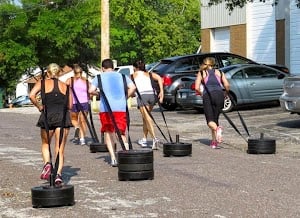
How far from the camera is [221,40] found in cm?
3859

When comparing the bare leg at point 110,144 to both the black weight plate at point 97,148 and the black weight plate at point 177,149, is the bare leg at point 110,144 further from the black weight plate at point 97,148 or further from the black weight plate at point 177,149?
the black weight plate at point 97,148

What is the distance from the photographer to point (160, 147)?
1338cm

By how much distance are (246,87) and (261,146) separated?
9490 millimetres

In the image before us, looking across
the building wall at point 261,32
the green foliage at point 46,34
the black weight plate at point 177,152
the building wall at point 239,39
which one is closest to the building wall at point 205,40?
the building wall at point 239,39

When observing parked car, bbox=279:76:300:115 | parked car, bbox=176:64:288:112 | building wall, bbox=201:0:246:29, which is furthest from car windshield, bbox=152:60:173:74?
building wall, bbox=201:0:246:29

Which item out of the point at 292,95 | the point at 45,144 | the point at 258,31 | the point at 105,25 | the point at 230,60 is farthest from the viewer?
the point at 258,31

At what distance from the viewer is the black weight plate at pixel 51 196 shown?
7402 millimetres

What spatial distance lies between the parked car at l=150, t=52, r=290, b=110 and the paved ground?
7.44 m

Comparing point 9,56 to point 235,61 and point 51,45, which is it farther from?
point 235,61

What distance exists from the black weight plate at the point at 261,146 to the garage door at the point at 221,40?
2586 cm

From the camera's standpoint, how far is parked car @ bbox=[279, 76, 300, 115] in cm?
1547

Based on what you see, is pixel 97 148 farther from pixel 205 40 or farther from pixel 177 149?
pixel 205 40

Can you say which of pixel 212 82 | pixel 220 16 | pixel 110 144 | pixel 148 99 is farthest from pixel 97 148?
pixel 220 16

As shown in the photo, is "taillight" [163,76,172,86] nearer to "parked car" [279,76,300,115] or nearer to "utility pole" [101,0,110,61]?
"utility pole" [101,0,110,61]
